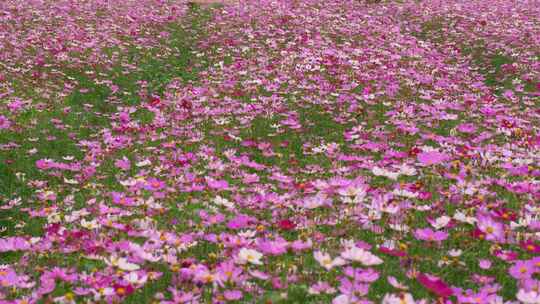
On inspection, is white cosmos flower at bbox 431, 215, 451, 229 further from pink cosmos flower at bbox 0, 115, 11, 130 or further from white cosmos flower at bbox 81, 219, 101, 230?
pink cosmos flower at bbox 0, 115, 11, 130

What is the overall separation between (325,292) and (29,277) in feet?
6.76

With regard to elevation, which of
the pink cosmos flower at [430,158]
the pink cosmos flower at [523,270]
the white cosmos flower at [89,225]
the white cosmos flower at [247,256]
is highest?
the pink cosmos flower at [523,270]

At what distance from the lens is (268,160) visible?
8.09 m

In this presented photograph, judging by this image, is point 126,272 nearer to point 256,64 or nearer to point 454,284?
point 454,284

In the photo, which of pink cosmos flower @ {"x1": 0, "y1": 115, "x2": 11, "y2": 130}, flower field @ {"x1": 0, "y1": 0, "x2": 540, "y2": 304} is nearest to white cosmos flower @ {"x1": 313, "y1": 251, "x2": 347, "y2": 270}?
flower field @ {"x1": 0, "y1": 0, "x2": 540, "y2": 304}

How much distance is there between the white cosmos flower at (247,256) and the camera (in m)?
3.72

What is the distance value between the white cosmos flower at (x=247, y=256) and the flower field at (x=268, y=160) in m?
0.02

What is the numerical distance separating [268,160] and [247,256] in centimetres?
438

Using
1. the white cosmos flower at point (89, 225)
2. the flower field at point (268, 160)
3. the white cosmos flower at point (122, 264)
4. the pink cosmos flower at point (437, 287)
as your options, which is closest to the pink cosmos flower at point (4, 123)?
the flower field at point (268, 160)

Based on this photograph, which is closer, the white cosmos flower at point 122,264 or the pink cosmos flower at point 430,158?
the white cosmos flower at point 122,264

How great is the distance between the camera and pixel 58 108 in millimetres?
10586

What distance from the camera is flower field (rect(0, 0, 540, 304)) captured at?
12.6 ft

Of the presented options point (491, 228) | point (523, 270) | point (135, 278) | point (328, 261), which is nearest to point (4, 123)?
point (135, 278)

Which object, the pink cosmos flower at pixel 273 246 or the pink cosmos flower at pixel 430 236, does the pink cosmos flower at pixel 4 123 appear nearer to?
the pink cosmos flower at pixel 273 246
